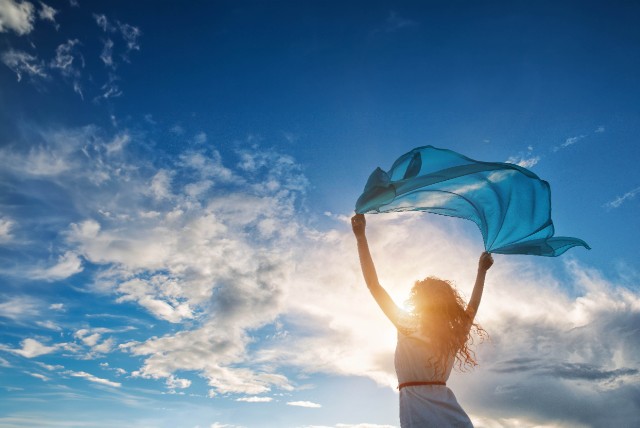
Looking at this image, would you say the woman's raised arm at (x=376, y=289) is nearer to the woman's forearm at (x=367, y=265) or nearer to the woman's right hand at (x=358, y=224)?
the woman's forearm at (x=367, y=265)

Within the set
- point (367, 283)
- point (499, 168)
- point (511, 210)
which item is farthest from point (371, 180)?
point (511, 210)

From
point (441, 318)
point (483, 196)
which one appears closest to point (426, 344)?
point (441, 318)

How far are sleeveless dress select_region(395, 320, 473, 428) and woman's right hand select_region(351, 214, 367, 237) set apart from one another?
3.52 feet

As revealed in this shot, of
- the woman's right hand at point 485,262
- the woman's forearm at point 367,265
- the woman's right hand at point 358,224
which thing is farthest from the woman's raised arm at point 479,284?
the woman's right hand at point 358,224

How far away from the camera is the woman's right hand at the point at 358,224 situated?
4.73m

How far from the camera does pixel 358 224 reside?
4.77 m

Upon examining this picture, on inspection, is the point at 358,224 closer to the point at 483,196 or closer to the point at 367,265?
the point at 367,265

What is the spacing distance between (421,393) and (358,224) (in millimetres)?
1775

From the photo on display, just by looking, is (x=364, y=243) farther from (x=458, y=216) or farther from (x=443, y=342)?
(x=458, y=216)

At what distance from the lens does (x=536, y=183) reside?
5.72 metres

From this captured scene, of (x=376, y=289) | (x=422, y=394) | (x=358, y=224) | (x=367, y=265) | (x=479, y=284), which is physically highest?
(x=358, y=224)

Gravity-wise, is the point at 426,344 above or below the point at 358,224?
below

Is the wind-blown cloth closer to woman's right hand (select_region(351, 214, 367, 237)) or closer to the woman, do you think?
woman's right hand (select_region(351, 214, 367, 237))

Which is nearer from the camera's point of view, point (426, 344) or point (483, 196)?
point (426, 344)
